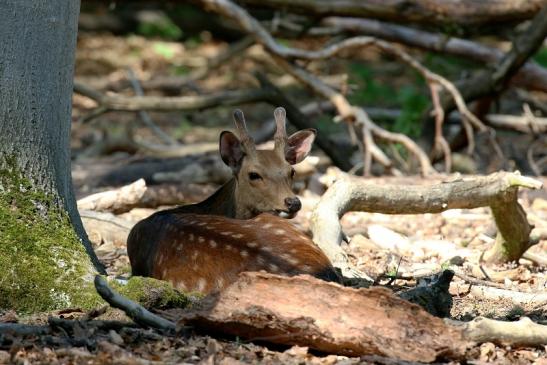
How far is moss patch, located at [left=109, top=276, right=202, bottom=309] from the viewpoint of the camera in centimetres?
518

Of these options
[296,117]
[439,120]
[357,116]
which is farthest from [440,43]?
[296,117]

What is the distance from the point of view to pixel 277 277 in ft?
15.3

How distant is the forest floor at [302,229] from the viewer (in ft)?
14.5

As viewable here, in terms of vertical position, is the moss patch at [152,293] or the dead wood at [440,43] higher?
the dead wood at [440,43]

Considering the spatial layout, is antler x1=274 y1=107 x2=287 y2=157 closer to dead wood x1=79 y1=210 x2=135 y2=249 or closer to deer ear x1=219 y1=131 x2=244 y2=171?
deer ear x1=219 y1=131 x2=244 y2=171

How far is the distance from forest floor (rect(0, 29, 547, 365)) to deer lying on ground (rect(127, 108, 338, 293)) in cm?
63

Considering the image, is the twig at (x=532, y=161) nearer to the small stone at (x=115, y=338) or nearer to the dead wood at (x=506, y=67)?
the dead wood at (x=506, y=67)

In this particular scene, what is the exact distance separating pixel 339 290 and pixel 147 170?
6.51m

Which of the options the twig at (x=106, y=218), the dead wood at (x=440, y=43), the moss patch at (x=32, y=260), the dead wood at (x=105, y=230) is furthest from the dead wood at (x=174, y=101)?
the moss patch at (x=32, y=260)

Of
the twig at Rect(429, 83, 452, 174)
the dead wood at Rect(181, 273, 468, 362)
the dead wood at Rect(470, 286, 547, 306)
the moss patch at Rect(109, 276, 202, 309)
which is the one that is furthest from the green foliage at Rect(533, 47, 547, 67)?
the dead wood at Rect(181, 273, 468, 362)

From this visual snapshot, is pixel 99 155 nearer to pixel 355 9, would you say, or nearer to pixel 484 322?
pixel 355 9

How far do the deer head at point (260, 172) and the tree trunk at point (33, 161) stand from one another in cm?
215

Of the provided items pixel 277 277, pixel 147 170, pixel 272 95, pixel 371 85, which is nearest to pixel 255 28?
pixel 272 95

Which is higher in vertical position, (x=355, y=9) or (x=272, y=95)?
(x=355, y=9)
